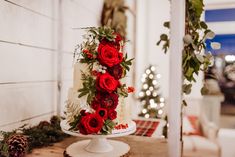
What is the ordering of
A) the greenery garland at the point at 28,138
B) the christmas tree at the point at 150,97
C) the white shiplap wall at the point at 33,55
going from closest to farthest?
→ the greenery garland at the point at 28,138 < the white shiplap wall at the point at 33,55 < the christmas tree at the point at 150,97

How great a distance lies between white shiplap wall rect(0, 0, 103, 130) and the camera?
1.29 metres

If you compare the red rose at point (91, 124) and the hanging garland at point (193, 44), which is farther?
the hanging garland at point (193, 44)

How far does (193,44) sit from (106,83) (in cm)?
44

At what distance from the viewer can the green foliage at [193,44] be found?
1186 mm

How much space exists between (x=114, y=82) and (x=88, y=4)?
4.42 ft

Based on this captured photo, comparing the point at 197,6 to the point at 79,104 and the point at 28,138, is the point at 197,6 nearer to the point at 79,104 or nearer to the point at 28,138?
the point at 79,104

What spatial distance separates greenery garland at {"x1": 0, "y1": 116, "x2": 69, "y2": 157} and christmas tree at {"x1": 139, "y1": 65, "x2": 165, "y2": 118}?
98.0 inches

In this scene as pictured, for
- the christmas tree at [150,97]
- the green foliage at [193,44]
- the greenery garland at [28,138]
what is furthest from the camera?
the christmas tree at [150,97]

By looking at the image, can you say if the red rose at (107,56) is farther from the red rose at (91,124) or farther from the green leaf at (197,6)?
the green leaf at (197,6)

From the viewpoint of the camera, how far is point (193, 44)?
1.20 m

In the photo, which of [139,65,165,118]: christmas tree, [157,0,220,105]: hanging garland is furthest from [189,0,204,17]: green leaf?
[139,65,165,118]: christmas tree

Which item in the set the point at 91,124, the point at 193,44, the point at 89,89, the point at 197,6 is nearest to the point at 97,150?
the point at 91,124

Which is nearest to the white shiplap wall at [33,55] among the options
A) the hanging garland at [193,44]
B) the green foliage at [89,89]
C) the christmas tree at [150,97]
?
the green foliage at [89,89]

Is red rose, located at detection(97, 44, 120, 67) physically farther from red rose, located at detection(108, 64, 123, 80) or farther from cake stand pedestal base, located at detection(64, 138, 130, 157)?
cake stand pedestal base, located at detection(64, 138, 130, 157)
